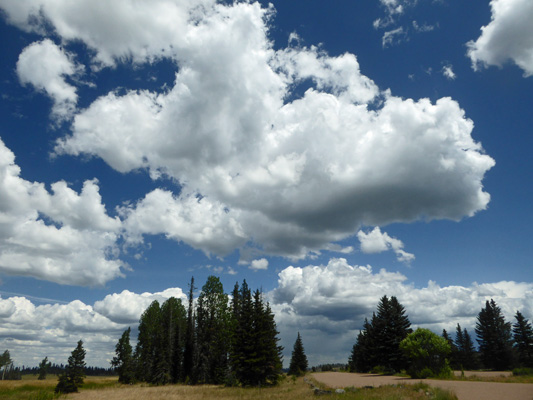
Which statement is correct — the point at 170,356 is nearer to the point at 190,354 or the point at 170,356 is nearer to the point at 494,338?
the point at 190,354

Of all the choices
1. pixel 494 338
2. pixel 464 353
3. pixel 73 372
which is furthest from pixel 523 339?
pixel 73 372

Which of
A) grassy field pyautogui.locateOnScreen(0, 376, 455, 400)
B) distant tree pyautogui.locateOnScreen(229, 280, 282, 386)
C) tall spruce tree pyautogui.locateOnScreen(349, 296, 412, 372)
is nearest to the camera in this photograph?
grassy field pyautogui.locateOnScreen(0, 376, 455, 400)

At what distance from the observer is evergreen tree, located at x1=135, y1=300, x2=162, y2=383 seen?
66188 mm

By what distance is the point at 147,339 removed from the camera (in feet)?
234

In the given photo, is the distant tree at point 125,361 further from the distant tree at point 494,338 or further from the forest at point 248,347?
the distant tree at point 494,338

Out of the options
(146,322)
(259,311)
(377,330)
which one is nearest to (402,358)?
(377,330)

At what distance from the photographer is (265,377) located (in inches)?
1534

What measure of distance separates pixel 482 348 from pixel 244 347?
53.2 m

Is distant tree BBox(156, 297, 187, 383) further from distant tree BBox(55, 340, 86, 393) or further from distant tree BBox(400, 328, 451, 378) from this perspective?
distant tree BBox(400, 328, 451, 378)

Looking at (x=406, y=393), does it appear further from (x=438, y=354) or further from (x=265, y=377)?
(x=265, y=377)

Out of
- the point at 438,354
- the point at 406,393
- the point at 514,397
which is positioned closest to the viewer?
the point at 514,397

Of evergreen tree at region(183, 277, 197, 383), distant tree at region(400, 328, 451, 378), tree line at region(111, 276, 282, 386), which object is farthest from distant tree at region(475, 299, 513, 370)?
evergreen tree at region(183, 277, 197, 383)

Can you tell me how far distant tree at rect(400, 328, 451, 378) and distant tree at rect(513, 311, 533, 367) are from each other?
1287 inches

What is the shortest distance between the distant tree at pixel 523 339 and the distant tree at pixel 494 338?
83.6 inches
